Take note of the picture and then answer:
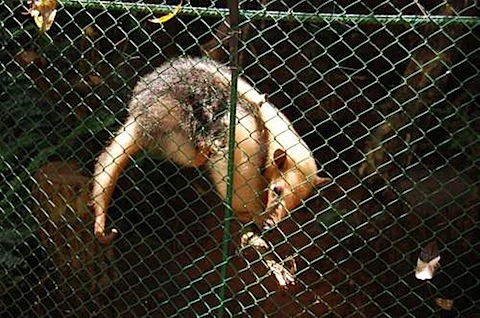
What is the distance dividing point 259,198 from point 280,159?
0.25 metres

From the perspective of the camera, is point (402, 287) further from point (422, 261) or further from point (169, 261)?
point (169, 261)

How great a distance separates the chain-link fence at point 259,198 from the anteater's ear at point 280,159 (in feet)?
0.33

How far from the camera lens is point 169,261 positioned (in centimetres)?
505

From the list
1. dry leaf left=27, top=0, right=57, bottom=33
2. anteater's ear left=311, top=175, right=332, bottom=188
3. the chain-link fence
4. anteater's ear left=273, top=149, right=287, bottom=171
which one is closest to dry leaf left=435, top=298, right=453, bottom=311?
the chain-link fence

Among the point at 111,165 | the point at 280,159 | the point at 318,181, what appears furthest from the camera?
the point at 111,165

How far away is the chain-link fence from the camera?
4172mm

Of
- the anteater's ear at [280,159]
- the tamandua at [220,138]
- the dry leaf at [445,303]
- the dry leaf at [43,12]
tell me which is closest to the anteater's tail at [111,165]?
the tamandua at [220,138]

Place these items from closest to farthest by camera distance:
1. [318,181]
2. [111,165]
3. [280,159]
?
[280,159]
[318,181]
[111,165]

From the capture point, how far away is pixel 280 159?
3627 millimetres

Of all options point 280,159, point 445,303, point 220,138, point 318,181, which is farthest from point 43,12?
point 445,303

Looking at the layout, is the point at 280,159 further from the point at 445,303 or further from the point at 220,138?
the point at 445,303

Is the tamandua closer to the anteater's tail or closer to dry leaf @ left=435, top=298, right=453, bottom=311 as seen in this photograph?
the anteater's tail

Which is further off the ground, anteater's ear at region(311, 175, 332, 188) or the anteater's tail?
anteater's ear at region(311, 175, 332, 188)

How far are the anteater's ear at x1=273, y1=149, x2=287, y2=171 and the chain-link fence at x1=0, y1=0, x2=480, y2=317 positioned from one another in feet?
0.33
